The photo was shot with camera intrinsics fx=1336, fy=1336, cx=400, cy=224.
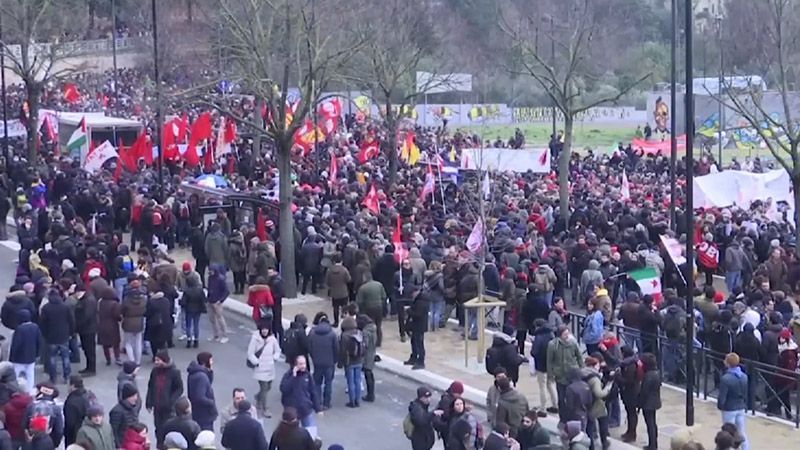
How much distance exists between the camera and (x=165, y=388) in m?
15.6

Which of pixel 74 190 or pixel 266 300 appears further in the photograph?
pixel 74 190

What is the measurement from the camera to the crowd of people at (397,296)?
607 inches

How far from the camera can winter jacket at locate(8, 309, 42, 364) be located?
17656mm

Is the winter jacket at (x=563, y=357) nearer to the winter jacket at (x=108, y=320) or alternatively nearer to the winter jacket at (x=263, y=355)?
the winter jacket at (x=263, y=355)

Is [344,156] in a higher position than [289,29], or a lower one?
lower

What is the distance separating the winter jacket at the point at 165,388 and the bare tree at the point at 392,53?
2113cm

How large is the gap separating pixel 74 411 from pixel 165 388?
46.8 inches

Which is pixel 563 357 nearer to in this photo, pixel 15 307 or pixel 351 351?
pixel 351 351

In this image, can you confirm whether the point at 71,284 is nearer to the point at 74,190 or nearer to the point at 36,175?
the point at 74,190

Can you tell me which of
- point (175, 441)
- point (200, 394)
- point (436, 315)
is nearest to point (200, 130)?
point (436, 315)

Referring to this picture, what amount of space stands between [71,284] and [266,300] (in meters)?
3.01

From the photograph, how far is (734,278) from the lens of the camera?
83.6 ft

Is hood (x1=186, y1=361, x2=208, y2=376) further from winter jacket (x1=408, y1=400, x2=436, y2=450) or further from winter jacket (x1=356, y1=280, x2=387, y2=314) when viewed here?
winter jacket (x1=356, y1=280, x2=387, y2=314)

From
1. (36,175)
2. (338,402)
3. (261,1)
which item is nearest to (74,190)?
(36,175)
